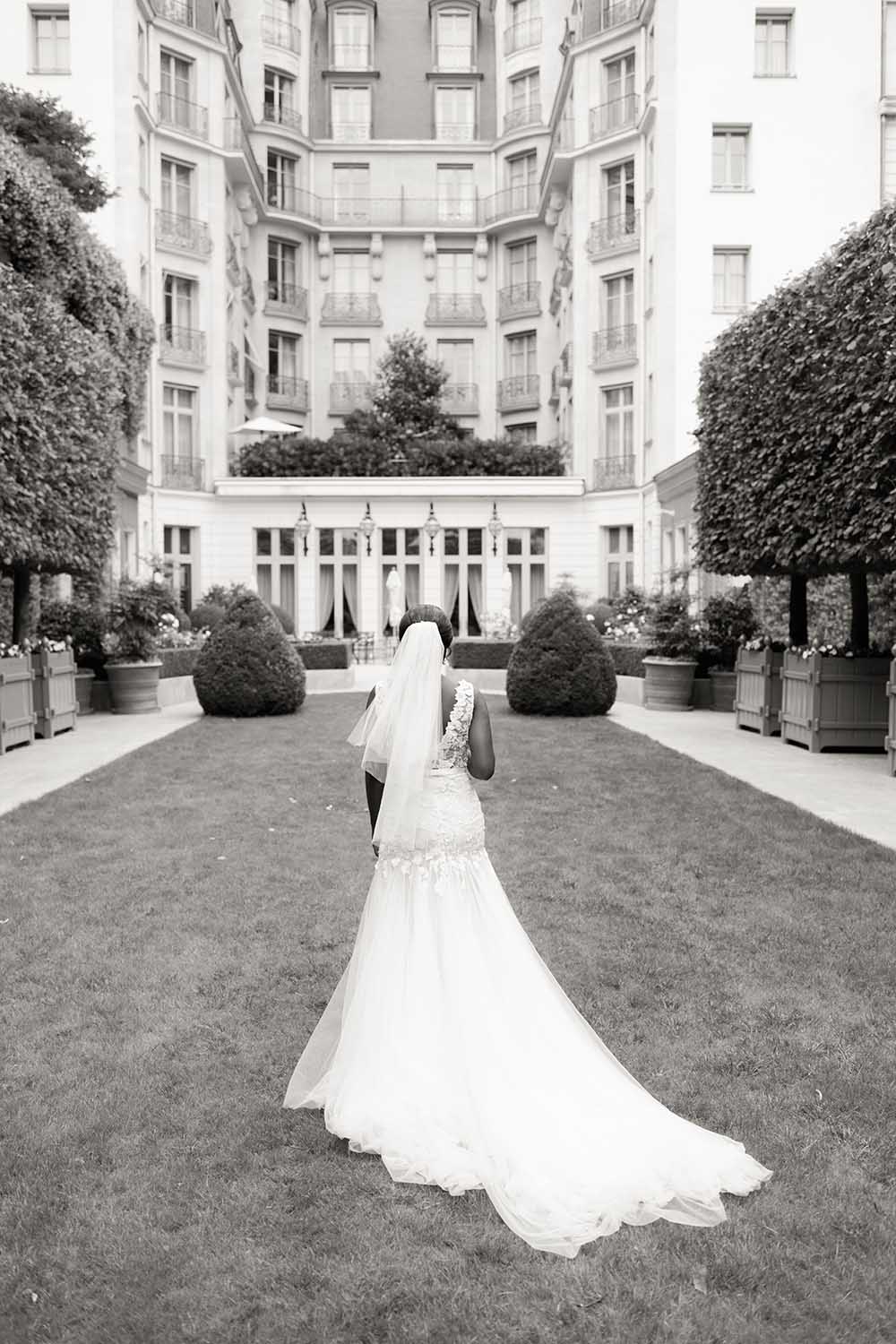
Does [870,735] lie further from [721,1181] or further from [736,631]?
[721,1181]

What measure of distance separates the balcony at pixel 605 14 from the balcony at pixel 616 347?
25.8 ft

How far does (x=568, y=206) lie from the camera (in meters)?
36.6

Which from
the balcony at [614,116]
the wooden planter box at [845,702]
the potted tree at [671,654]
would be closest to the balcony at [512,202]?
the balcony at [614,116]

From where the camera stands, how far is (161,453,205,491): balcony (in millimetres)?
33000

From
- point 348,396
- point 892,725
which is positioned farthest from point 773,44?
point 892,725

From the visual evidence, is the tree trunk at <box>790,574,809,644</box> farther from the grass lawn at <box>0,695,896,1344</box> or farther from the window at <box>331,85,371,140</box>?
the window at <box>331,85,371,140</box>

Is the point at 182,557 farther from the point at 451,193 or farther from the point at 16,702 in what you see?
the point at 16,702

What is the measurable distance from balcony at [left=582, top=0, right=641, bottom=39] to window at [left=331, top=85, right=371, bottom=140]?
11061 mm

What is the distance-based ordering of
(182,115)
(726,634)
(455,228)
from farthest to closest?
(455,228), (182,115), (726,634)

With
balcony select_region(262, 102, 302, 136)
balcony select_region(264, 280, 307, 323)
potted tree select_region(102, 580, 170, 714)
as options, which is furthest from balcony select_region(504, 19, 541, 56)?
potted tree select_region(102, 580, 170, 714)

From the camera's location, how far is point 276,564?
114ft

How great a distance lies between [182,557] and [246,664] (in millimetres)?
17263

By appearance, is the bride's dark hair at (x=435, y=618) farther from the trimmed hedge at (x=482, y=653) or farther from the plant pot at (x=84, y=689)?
the trimmed hedge at (x=482, y=653)

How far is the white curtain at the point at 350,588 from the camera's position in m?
35.0
